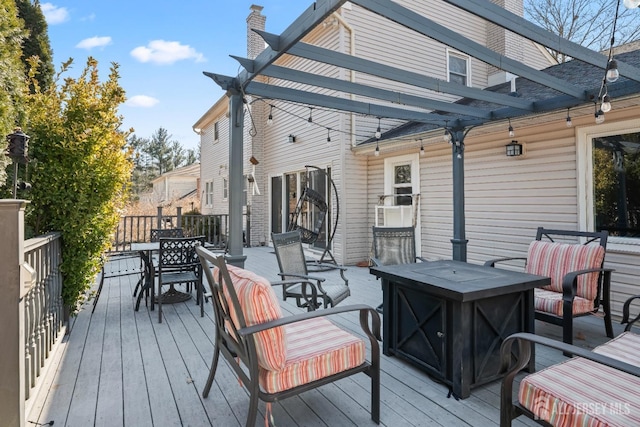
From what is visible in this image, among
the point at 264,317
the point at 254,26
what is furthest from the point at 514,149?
the point at 254,26

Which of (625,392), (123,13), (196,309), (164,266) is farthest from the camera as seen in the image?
(123,13)

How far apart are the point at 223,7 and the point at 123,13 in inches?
85.3

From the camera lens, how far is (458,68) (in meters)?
8.94

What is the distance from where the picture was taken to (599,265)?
3408mm

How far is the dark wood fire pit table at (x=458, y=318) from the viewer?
7.91 feet

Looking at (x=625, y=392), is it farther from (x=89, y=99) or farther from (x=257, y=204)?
(x=257, y=204)

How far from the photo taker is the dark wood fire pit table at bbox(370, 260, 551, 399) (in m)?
2.41

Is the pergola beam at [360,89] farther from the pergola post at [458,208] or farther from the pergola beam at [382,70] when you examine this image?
the pergola post at [458,208]

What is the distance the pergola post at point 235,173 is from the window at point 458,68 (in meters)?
7.03

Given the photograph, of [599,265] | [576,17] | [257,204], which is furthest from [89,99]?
[576,17]

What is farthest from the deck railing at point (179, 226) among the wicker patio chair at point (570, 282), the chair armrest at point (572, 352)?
the chair armrest at point (572, 352)

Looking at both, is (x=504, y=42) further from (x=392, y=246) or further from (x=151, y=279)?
(x=151, y=279)

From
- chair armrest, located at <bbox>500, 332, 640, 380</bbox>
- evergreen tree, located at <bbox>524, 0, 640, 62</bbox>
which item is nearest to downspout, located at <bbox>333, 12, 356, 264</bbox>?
chair armrest, located at <bbox>500, 332, 640, 380</bbox>

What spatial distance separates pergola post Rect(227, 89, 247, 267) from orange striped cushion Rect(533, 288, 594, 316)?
2845 millimetres
